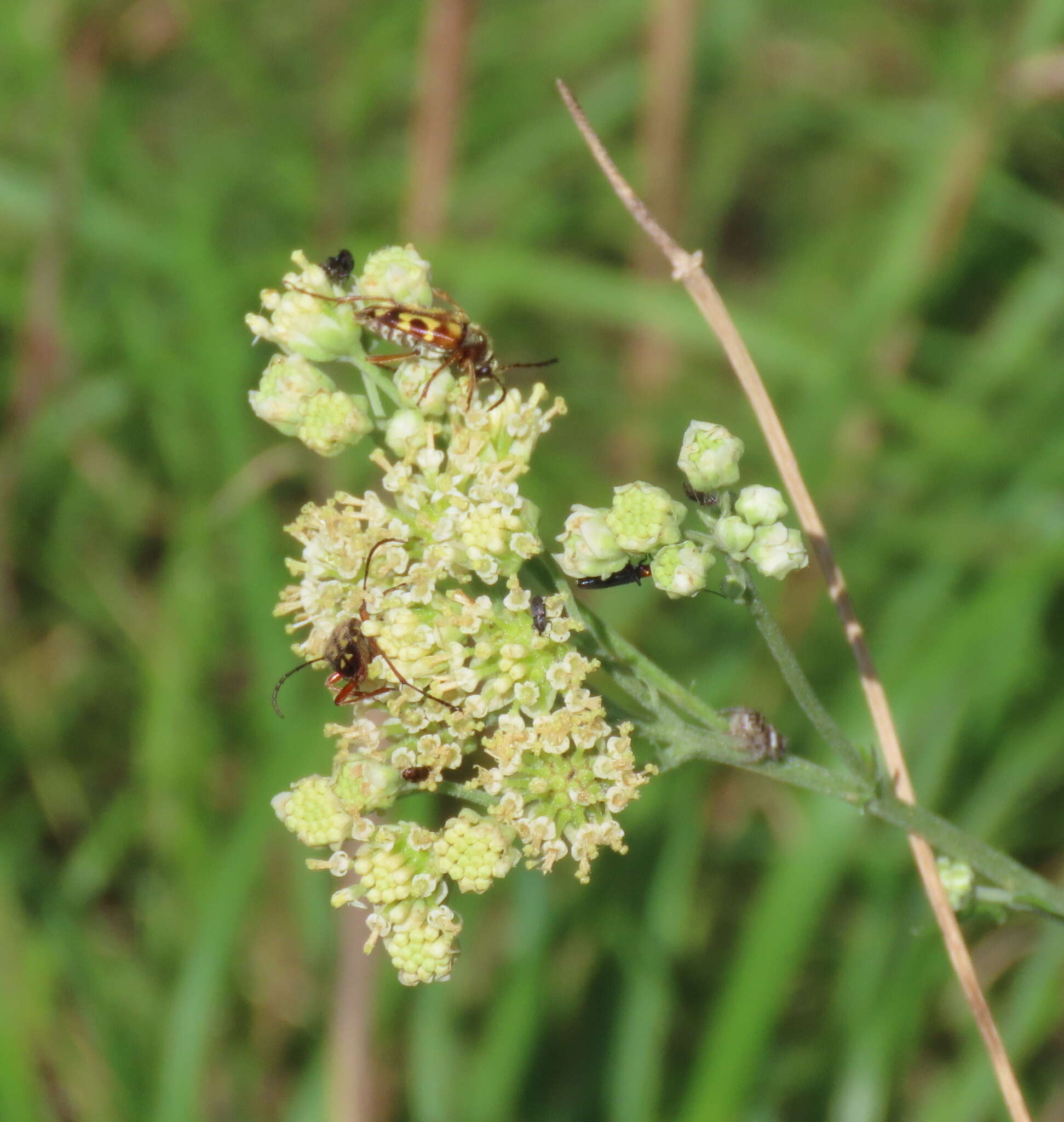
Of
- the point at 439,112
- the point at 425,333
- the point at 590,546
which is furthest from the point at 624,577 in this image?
the point at 439,112

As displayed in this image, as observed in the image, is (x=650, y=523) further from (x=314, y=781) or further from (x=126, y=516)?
(x=126, y=516)


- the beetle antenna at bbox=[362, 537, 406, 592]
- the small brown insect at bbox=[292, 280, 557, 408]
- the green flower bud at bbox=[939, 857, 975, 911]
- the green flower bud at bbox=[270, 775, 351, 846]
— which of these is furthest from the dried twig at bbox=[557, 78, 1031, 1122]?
the green flower bud at bbox=[270, 775, 351, 846]

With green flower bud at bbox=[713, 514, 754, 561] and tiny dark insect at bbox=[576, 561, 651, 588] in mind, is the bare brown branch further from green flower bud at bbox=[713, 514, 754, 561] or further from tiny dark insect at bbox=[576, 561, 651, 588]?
green flower bud at bbox=[713, 514, 754, 561]

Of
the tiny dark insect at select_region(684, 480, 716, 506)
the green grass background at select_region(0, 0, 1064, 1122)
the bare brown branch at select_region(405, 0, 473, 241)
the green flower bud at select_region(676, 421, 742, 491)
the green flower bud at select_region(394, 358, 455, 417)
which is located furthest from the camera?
the bare brown branch at select_region(405, 0, 473, 241)

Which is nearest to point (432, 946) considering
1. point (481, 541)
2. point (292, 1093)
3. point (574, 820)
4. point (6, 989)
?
point (574, 820)

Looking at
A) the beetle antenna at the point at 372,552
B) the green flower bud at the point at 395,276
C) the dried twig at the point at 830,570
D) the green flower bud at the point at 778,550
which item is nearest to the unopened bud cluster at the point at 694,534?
the green flower bud at the point at 778,550

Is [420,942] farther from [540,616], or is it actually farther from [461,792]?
[540,616]
